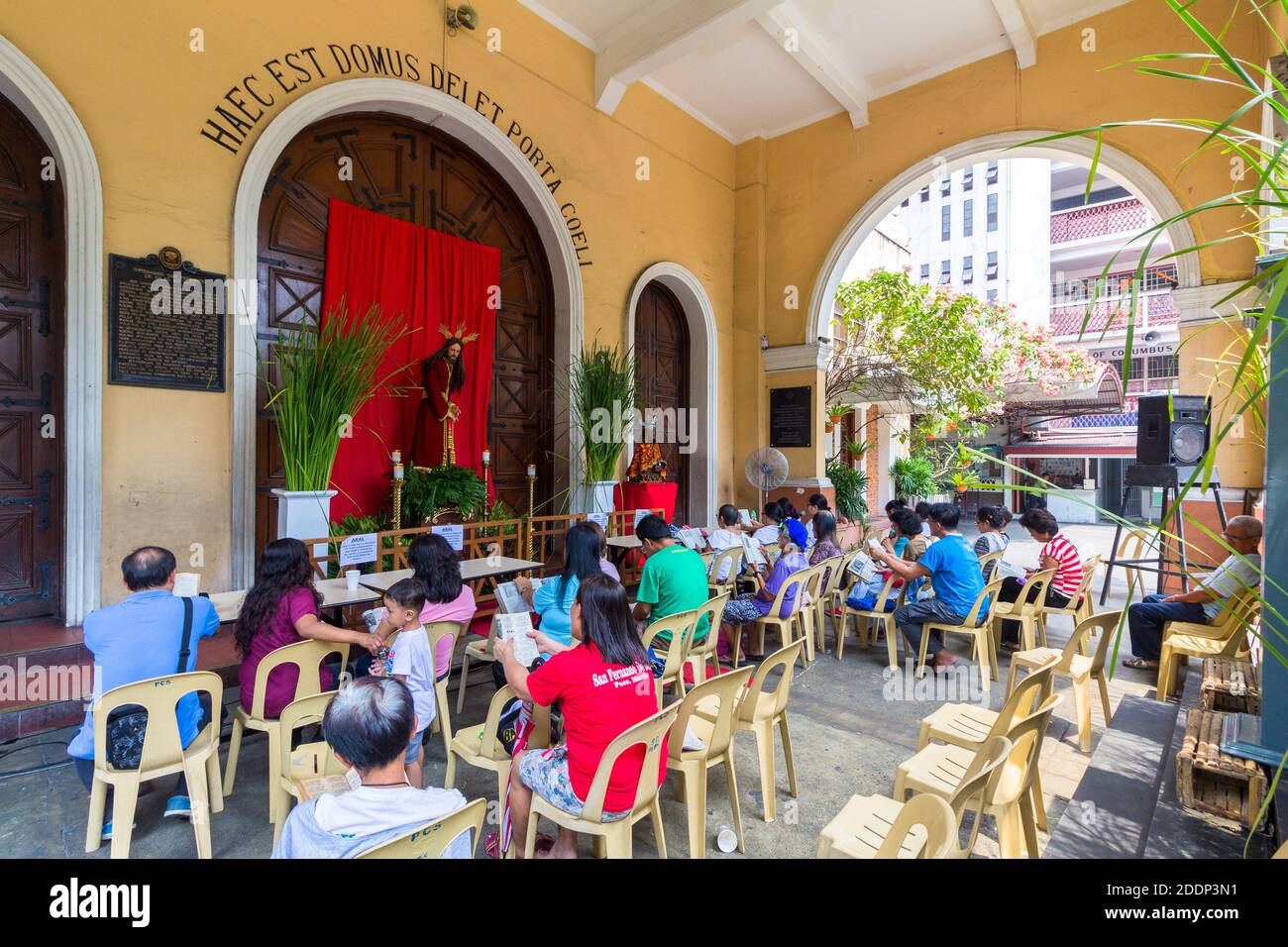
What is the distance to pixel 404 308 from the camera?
565 centimetres

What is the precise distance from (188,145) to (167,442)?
6.39 feet

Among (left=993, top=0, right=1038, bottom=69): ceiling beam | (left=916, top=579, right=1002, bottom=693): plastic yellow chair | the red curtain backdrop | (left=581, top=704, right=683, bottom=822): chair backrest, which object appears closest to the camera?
(left=581, top=704, right=683, bottom=822): chair backrest

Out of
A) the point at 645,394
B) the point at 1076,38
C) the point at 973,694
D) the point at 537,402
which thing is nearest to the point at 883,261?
the point at 1076,38

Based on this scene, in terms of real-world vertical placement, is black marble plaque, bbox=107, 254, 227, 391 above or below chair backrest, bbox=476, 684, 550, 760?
above

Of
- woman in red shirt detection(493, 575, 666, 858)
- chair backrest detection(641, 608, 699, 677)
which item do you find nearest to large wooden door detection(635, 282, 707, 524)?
chair backrest detection(641, 608, 699, 677)

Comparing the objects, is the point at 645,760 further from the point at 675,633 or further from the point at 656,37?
the point at 656,37

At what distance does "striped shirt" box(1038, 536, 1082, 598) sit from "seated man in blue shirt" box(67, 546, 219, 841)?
507cm

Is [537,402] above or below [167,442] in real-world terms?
above

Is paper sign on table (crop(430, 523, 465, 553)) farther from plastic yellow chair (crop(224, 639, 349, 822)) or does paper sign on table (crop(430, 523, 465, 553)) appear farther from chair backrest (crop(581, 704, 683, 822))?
chair backrest (crop(581, 704, 683, 822))

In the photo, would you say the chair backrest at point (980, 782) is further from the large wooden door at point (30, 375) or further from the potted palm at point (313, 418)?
the large wooden door at point (30, 375)

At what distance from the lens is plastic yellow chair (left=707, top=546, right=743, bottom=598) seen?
4.70 meters

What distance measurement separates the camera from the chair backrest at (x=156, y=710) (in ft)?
6.82
